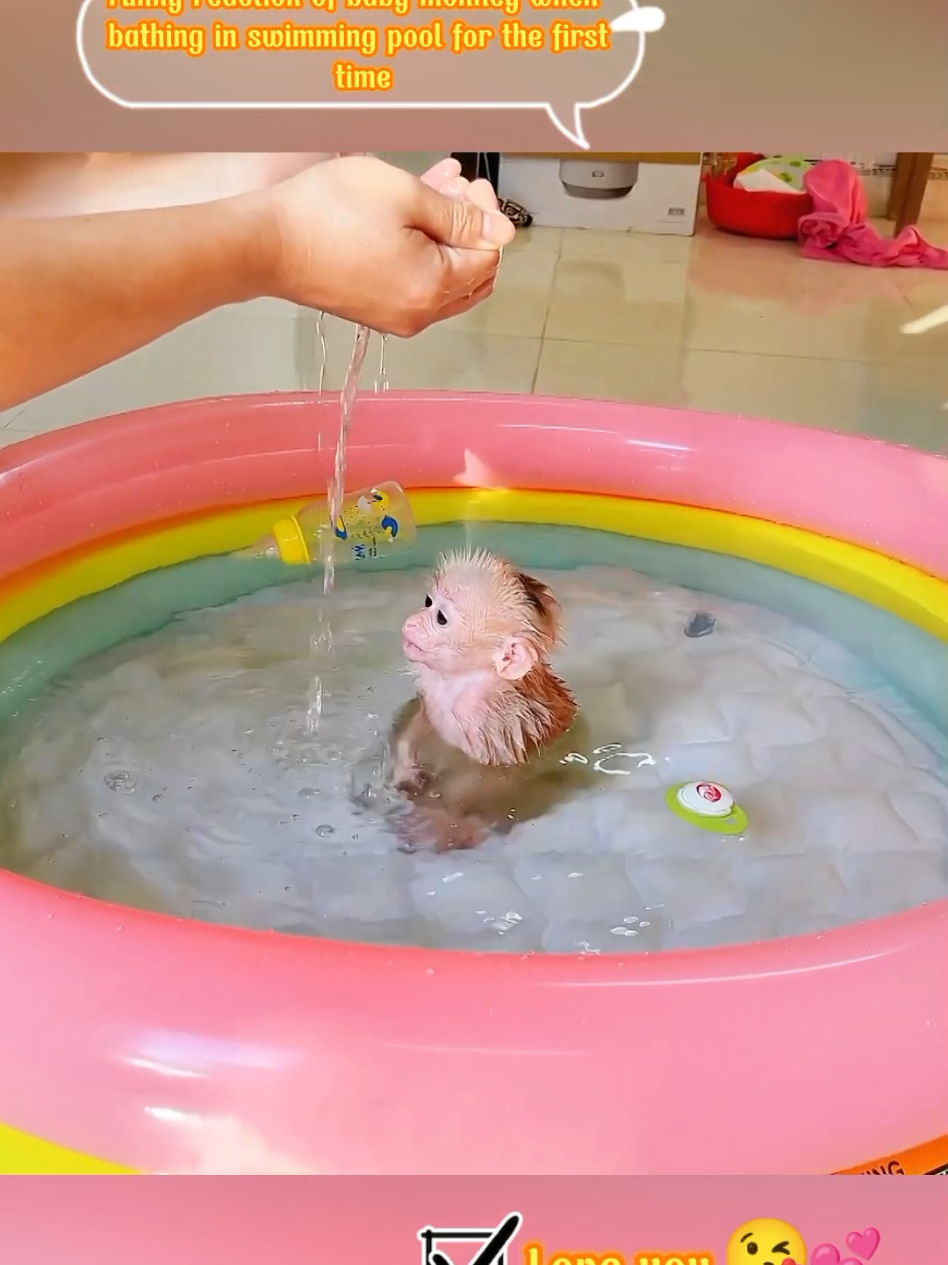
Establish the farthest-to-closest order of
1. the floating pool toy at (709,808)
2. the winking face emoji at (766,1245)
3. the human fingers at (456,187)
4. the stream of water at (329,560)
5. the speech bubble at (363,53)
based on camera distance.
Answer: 1. the stream of water at (329,560)
2. the floating pool toy at (709,808)
3. the human fingers at (456,187)
4. the speech bubble at (363,53)
5. the winking face emoji at (766,1245)

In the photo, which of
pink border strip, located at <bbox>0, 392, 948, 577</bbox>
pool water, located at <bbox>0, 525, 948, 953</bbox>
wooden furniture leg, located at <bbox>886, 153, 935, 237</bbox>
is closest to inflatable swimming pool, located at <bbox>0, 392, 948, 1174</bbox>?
pool water, located at <bbox>0, 525, 948, 953</bbox>

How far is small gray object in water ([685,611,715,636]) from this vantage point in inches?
63.1

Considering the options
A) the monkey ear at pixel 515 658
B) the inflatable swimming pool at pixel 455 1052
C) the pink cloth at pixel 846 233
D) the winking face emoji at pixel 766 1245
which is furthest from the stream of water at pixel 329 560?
the pink cloth at pixel 846 233

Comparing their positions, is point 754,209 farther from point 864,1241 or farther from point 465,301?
point 864,1241

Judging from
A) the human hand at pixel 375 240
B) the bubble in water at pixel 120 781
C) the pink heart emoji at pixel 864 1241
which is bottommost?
the bubble in water at pixel 120 781

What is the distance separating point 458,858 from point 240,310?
8.03 ft

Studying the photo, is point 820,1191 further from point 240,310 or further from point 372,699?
point 240,310

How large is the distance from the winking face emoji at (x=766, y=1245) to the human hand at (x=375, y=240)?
0.78 metres

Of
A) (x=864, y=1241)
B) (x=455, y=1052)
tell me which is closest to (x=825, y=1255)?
(x=864, y=1241)

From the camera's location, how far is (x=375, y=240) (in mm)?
1020

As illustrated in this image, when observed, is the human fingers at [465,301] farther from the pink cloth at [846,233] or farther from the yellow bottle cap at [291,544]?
the pink cloth at [846,233]

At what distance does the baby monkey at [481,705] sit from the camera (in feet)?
4.00

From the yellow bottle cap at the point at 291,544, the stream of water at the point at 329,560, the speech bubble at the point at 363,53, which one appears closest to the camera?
the speech bubble at the point at 363,53

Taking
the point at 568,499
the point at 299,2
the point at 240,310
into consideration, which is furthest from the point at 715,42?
the point at 240,310
